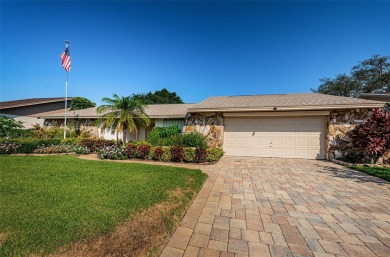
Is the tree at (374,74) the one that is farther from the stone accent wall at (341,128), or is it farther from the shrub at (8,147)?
the shrub at (8,147)

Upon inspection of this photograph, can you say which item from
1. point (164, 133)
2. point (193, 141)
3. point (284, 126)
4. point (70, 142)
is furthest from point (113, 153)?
point (284, 126)

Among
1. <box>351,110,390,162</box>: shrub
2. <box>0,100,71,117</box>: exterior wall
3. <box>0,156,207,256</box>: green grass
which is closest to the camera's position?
<box>0,156,207,256</box>: green grass

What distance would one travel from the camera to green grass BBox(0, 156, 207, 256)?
2.20m

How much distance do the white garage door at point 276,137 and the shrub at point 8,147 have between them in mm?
11735

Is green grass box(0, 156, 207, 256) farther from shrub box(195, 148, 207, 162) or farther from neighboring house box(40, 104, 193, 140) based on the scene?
neighboring house box(40, 104, 193, 140)

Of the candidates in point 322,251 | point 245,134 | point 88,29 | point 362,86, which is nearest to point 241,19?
point 245,134

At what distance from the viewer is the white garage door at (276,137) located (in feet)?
30.2

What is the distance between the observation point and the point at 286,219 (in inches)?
119

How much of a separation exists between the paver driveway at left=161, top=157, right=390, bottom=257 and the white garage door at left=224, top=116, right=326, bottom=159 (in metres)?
4.07

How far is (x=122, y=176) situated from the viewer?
5102 millimetres

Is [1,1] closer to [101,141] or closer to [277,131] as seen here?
[101,141]

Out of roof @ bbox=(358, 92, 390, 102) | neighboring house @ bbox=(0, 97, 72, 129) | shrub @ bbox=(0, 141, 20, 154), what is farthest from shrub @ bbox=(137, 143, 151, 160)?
roof @ bbox=(358, 92, 390, 102)

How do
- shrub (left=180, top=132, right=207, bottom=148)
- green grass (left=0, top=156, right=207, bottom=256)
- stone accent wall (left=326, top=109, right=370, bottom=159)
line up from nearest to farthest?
green grass (left=0, top=156, right=207, bottom=256)
stone accent wall (left=326, top=109, right=370, bottom=159)
shrub (left=180, top=132, right=207, bottom=148)

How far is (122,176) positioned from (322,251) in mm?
4705
